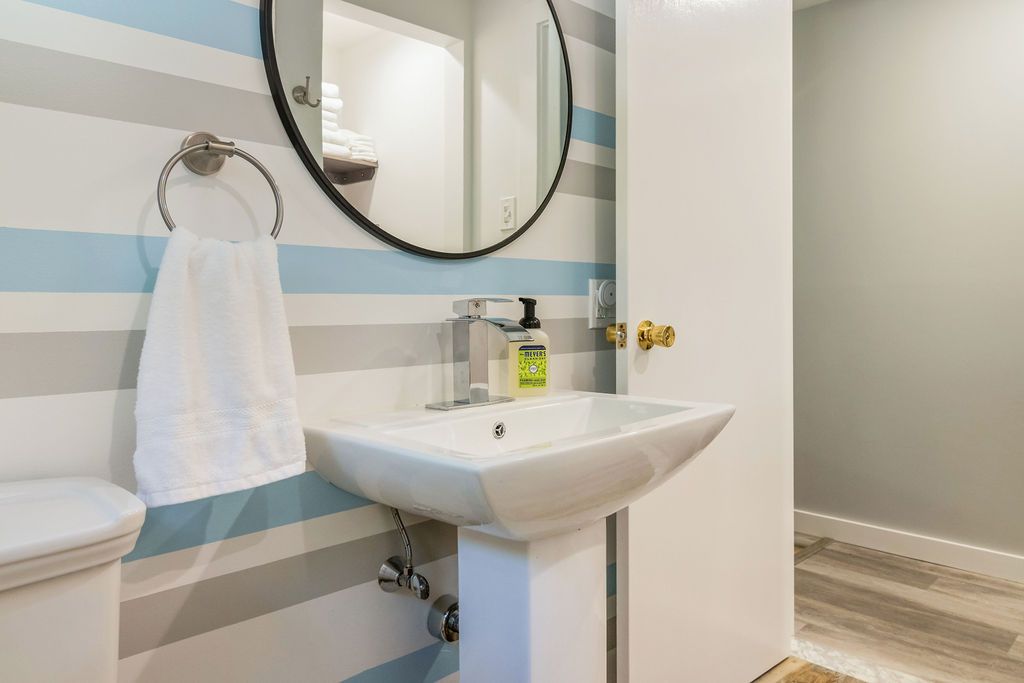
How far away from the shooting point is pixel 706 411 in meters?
1.10

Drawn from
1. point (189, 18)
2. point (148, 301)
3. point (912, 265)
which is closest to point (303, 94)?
point (189, 18)

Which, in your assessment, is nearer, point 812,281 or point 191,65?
point 191,65

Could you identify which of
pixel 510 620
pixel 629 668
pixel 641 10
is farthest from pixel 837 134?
pixel 510 620

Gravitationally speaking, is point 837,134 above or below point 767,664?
above

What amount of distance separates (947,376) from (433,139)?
224 cm

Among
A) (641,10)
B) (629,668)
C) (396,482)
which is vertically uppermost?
(641,10)

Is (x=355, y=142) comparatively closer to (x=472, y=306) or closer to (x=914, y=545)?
(x=472, y=306)

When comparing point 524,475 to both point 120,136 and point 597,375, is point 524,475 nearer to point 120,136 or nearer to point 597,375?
point 120,136

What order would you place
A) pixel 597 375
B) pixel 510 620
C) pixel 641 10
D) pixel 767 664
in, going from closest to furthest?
pixel 510 620, pixel 641 10, pixel 597 375, pixel 767 664

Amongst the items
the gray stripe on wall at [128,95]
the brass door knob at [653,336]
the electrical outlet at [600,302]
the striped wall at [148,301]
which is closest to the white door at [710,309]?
the brass door knob at [653,336]

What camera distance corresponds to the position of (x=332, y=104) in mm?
1104

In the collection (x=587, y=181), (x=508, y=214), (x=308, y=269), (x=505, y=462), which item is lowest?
(x=505, y=462)

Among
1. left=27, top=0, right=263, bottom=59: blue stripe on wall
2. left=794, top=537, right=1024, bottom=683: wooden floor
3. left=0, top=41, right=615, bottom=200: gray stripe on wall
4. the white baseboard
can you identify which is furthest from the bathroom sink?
the white baseboard

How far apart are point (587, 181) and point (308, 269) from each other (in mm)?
729
